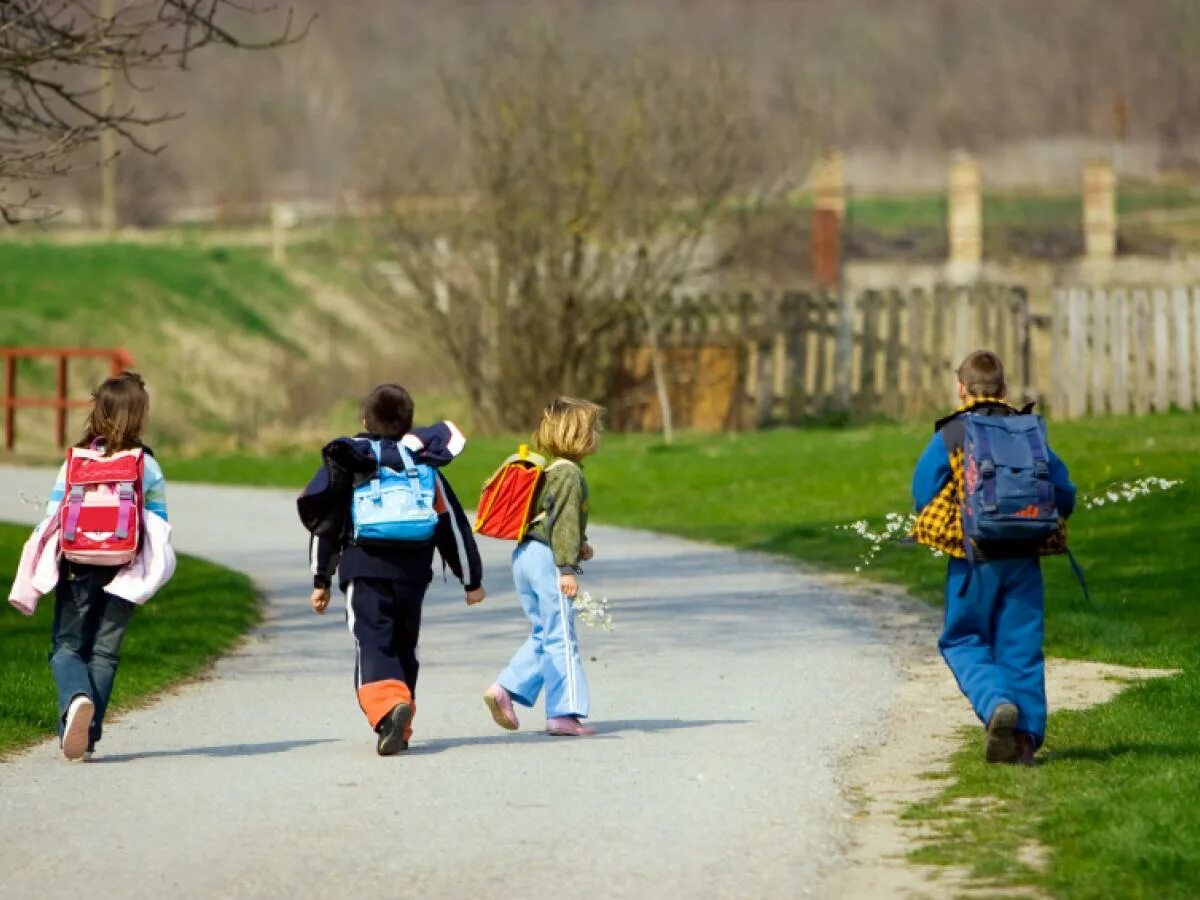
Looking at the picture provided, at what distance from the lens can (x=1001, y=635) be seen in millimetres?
8836

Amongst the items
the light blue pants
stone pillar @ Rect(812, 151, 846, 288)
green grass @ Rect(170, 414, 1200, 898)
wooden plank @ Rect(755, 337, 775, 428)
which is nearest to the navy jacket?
the light blue pants

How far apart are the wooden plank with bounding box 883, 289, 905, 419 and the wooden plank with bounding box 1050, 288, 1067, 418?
2.30 meters

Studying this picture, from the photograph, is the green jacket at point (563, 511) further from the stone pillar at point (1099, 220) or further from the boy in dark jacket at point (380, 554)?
the stone pillar at point (1099, 220)

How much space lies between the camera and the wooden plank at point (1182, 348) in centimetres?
2864

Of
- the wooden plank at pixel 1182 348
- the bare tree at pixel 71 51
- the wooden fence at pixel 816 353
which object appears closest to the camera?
the bare tree at pixel 71 51

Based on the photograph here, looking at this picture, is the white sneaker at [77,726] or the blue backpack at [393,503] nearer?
the white sneaker at [77,726]

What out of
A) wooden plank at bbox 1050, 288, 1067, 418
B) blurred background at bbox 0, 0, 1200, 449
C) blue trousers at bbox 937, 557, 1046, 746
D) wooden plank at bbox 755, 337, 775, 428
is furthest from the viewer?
wooden plank at bbox 755, 337, 775, 428

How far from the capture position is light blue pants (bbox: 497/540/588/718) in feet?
31.9

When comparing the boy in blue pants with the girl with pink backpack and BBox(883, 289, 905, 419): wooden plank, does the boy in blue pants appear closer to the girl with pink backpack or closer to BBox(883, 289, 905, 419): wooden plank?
the girl with pink backpack

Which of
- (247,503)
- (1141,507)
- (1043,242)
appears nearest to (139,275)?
(1043,242)

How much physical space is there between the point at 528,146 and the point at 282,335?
33.2 meters

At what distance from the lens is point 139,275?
64875 mm

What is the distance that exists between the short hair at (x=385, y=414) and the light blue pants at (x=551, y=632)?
2.39 feet

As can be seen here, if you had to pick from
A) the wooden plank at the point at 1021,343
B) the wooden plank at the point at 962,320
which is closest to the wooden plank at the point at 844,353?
the wooden plank at the point at 962,320
